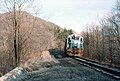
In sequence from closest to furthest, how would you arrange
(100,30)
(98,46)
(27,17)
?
(27,17) → (98,46) → (100,30)

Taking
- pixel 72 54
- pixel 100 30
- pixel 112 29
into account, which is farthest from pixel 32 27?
pixel 100 30

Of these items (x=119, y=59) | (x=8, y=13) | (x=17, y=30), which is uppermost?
(x=8, y=13)

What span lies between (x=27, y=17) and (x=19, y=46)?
3537 mm

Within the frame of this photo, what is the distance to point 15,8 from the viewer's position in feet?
98.8

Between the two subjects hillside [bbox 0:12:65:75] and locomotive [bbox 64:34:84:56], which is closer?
hillside [bbox 0:12:65:75]

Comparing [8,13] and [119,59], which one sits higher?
[8,13]

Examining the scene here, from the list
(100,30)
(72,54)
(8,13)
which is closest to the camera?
(8,13)

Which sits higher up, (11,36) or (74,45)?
(11,36)

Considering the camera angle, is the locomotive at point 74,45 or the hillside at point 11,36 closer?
the hillside at point 11,36

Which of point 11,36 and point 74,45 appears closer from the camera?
point 11,36

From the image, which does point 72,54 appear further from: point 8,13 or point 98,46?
point 8,13

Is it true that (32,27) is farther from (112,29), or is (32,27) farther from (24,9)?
(112,29)

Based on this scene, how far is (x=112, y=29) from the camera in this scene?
139 feet

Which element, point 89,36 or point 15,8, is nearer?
point 15,8
